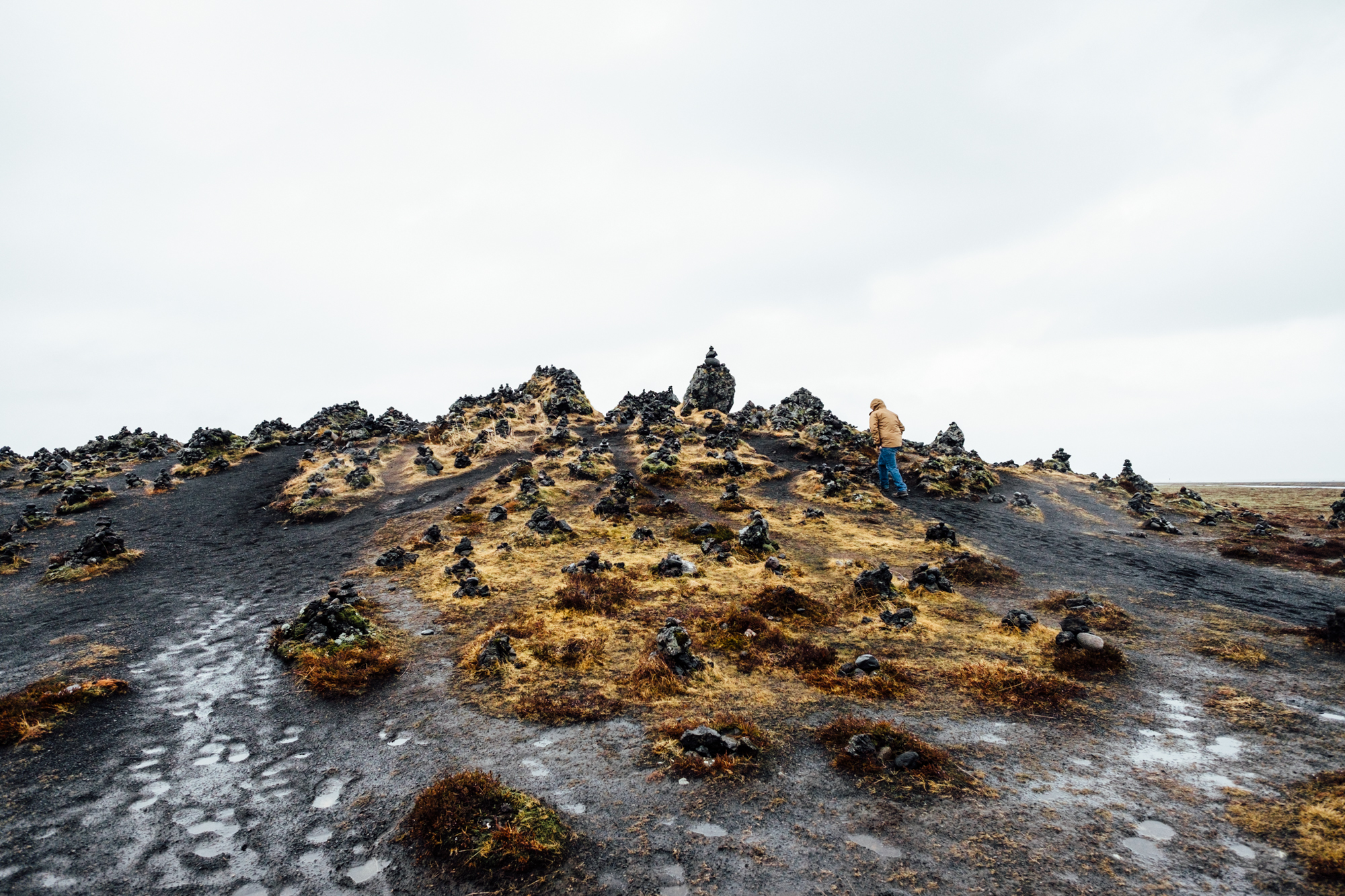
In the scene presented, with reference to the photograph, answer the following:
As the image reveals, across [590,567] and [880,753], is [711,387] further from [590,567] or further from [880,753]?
[880,753]

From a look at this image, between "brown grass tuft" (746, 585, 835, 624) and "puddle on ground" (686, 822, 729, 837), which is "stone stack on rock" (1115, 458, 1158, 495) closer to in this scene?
"brown grass tuft" (746, 585, 835, 624)

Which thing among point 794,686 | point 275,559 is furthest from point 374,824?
point 275,559

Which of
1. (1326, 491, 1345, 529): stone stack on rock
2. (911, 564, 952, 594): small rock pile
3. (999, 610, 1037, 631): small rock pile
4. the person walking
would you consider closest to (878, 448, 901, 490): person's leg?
the person walking

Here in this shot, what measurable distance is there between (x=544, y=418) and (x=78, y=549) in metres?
35.3

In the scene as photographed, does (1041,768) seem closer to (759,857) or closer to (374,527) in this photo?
(759,857)

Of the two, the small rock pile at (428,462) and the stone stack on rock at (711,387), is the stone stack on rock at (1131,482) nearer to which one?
the stone stack on rock at (711,387)

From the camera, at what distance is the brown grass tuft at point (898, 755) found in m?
6.74

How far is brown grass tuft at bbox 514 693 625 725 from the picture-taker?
8.91 metres

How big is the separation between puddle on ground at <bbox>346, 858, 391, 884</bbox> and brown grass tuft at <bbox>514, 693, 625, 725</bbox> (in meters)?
3.25

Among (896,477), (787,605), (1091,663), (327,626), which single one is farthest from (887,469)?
(327,626)

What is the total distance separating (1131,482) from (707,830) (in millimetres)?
44079

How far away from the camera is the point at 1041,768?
708 cm

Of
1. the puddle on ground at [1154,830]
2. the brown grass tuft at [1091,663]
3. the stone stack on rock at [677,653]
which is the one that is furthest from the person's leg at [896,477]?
the puddle on ground at [1154,830]

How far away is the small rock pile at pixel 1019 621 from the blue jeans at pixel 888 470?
57.9 feet
